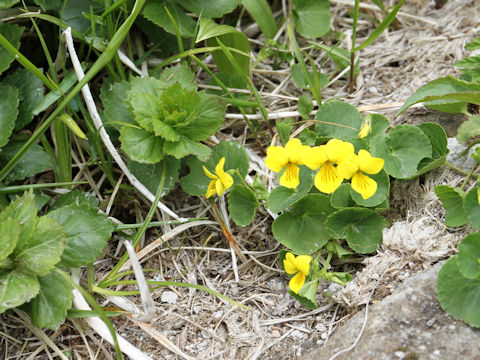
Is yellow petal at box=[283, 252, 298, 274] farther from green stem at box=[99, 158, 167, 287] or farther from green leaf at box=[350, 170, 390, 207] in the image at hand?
green stem at box=[99, 158, 167, 287]

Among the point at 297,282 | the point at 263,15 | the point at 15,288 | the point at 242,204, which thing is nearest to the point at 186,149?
the point at 242,204

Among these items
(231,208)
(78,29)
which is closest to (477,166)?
(231,208)

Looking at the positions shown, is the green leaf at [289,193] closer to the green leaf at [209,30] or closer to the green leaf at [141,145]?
the green leaf at [141,145]

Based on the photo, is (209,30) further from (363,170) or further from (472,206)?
(472,206)

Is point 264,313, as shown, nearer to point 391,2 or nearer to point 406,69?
point 406,69

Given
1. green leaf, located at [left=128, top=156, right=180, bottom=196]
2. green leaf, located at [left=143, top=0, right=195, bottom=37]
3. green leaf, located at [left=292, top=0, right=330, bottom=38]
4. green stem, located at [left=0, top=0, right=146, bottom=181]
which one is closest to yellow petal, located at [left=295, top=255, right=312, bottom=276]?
green leaf, located at [left=128, top=156, right=180, bottom=196]

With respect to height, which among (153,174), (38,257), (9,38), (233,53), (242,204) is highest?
(9,38)
